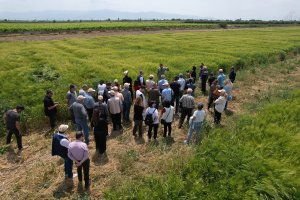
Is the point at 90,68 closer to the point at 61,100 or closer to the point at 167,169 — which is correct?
the point at 61,100

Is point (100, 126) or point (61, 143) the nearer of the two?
point (61, 143)

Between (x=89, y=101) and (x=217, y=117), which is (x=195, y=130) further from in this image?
(x=89, y=101)

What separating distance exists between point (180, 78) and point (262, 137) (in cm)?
657

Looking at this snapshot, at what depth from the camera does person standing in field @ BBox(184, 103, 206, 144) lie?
11.8m

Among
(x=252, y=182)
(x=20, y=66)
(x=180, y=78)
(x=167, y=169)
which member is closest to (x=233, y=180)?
(x=252, y=182)

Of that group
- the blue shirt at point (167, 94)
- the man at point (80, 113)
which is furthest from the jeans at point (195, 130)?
the man at point (80, 113)

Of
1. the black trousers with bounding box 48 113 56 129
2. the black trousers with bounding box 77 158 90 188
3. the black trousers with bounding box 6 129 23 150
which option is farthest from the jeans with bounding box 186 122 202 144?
the black trousers with bounding box 6 129 23 150

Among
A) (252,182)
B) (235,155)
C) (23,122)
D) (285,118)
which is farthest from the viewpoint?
(23,122)

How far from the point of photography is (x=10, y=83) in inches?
743

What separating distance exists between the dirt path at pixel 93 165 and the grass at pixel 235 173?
24.9 inches

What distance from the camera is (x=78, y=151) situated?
905 cm

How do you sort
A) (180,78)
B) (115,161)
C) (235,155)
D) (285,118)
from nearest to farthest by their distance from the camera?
(235,155), (115,161), (285,118), (180,78)

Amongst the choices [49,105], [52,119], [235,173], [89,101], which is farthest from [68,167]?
[235,173]

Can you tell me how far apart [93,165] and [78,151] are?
81.7 inches
